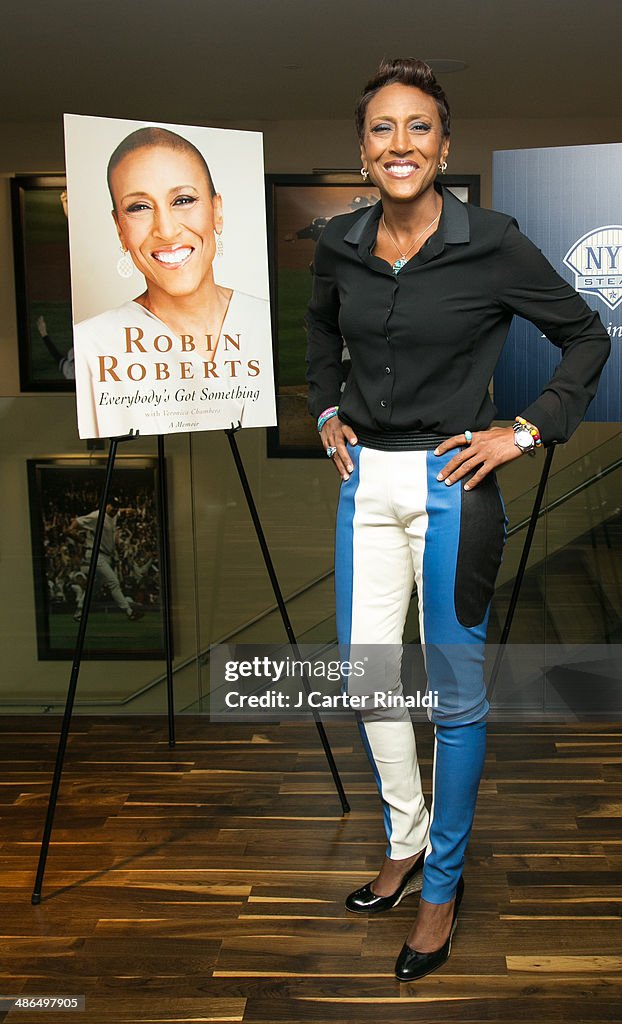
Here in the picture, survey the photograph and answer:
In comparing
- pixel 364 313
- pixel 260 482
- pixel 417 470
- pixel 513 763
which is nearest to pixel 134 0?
pixel 260 482

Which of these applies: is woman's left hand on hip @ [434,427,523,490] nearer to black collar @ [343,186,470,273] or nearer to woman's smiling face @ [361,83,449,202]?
black collar @ [343,186,470,273]

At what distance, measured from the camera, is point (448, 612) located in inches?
75.3

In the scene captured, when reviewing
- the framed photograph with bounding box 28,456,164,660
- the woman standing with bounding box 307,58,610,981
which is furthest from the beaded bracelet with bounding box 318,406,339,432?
the framed photograph with bounding box 28,456,164,660

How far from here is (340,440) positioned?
207 centimetres

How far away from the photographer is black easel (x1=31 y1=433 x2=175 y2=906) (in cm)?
228

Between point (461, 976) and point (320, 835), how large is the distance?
26.1 inches

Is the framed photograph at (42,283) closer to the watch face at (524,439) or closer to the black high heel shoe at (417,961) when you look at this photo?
the watch face at (524,439)

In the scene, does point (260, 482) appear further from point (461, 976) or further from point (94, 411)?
point (461, 976)

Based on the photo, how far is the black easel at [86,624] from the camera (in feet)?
7.48

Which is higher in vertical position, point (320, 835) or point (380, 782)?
point (380, 782)

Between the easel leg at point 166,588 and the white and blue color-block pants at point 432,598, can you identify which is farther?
the easel leg at point 166,588

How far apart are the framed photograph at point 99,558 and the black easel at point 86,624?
92 millimetres

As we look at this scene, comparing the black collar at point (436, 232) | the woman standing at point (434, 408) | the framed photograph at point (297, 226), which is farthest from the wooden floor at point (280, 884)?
the framed photograph at point (297, 226)

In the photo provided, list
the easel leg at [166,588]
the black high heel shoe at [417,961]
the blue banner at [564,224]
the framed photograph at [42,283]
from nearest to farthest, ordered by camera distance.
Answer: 1. the black high heel shoe at [417,961]
2. the blue banner at [564,224]
3. the easel leg at [166,588]
4. the framed photograph at [42,283]
